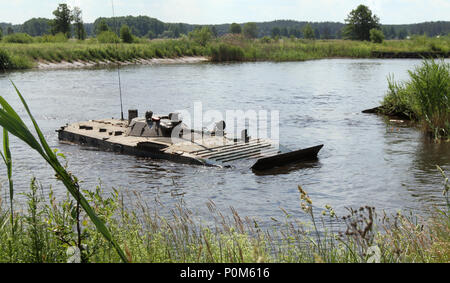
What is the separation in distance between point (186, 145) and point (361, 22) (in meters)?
99.1

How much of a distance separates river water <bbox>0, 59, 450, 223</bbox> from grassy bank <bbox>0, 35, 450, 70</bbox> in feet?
45.9

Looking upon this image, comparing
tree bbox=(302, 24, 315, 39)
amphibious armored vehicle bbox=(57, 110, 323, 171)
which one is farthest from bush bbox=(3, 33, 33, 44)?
tree bbox=(302, 24, 315, 39)

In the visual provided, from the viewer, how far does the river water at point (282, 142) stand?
14875mm

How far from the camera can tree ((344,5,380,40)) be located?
10988 centimetres

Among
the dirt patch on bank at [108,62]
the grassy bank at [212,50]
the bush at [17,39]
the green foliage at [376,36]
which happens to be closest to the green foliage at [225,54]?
the grassy bank at [212,50]

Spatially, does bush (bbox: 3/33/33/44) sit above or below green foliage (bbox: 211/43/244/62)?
above

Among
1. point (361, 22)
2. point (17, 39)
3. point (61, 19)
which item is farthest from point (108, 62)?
Answer: point (361, 22)

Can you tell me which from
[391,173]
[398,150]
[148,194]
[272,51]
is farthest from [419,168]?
[272,51]

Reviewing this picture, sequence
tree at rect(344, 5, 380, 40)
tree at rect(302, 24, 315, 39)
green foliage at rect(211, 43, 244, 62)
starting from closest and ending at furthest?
1. green foliage at rect(211, 43, 244, 62)
2. tree at rect(344, 5, 380, 40)
3. tree at rect(302, 24, 315, 39)

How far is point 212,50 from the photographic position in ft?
232

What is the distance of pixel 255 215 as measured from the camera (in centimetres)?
1320

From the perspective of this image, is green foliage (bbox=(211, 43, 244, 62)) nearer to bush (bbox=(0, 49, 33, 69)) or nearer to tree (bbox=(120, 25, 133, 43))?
tree (bbox=(120, 25, 133, 43))

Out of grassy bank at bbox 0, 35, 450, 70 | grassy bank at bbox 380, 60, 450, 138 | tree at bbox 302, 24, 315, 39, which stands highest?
tree at bbox 302, 24, 315, 39
